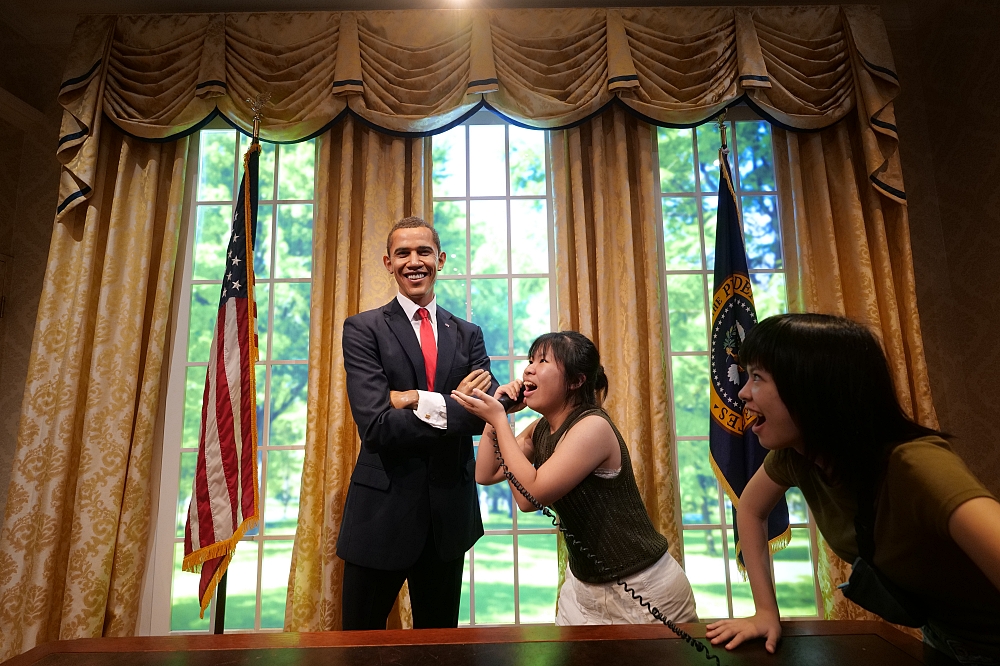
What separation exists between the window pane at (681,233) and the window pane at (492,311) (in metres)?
0.98

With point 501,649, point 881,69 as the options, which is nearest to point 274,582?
point 501,649

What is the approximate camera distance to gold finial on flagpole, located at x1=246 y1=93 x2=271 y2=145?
9.40 ft

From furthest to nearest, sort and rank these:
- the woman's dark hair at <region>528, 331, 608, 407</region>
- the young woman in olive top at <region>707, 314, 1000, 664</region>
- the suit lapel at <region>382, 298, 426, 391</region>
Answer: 1. the suit lapel at <region>382, 298, 426, 391</region>
2. the woman's dark hair at <region>528, 331, 608, 407</region>
3. the young woman in olive top at <region>707, 314, 1000, 664</region>

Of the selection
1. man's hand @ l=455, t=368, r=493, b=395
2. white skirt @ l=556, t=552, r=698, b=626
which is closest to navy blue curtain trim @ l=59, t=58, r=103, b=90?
man's hand @ l=455, t=368, r=493, b=395

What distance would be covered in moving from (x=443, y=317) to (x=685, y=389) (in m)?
1.61

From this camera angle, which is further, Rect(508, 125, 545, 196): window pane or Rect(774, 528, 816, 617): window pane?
Rect(508, 125, 545, 196): window pane

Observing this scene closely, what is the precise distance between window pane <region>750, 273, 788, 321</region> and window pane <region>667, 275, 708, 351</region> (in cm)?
33

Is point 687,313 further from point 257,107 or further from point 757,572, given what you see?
point 257,107

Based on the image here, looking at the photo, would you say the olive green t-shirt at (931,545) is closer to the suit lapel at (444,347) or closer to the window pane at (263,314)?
the suit lapel at (444,347)

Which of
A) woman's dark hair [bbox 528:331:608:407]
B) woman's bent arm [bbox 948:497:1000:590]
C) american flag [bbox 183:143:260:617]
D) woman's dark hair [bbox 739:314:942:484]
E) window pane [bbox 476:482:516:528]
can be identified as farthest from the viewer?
window pane [bbox 476:482:516:528]

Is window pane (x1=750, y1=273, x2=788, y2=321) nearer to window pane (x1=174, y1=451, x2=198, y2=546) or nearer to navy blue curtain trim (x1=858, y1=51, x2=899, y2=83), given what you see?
navy blue curtain trim (x1=858, y1=51, x2=899, y2=83)

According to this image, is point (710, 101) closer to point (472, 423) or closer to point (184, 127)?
point (472, 423)

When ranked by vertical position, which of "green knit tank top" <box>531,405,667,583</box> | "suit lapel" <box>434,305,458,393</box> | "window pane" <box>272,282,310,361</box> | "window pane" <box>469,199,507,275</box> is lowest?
"green knit tank top" <box>531,405,667,583</box>

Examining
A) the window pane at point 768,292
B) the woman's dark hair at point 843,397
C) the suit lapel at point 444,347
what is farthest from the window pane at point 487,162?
the woman's dark hair at point 843,397
